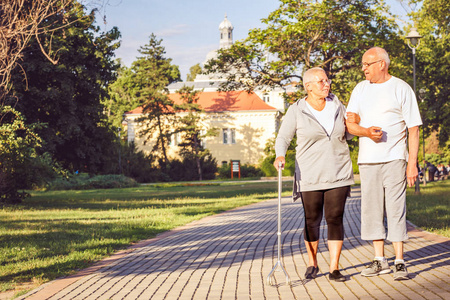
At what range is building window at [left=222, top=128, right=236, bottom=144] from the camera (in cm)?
7219

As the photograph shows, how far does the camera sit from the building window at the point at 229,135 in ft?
237

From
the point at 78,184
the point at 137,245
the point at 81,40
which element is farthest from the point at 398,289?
the point at 78,184

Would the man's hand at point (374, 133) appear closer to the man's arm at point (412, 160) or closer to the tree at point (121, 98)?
the man's arm at point (412, 160)

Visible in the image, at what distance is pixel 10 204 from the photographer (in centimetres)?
2236

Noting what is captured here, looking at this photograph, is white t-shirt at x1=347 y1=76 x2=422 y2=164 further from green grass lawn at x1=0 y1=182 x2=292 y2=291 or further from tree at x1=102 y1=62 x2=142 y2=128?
tree at x1=102 y1=62 x2=142 y2=128

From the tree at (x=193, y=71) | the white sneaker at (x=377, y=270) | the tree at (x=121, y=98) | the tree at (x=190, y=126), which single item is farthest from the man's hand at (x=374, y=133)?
the tree at (x=193, y=71)

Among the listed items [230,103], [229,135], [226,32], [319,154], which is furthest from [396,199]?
[226,32]

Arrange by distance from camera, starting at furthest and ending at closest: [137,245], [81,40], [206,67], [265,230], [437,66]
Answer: [437,66] → [206,67] → [81,40] → [265,230] → [137,245]

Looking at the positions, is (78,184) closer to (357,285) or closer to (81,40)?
(81,40)

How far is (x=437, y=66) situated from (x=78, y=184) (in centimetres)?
2575

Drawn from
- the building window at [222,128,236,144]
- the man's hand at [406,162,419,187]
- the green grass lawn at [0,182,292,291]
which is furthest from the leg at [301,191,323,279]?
the building window at [222,128,236,144]

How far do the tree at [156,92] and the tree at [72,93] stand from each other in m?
33.4

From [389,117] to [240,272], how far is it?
2364mm

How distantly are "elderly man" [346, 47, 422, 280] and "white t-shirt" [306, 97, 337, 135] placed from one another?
20 centimetres
